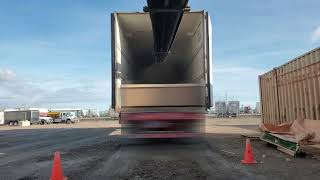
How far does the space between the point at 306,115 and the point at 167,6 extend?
6.49m

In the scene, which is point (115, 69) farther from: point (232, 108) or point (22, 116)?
point (232, 108)

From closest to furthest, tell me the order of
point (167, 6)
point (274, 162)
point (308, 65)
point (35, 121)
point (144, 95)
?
point (167, 6) < point (274, 162) < point (308, 65) < point (144, 95) < point (35, 121)

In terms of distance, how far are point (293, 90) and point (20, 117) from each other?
2946 inches

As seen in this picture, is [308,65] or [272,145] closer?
[308,65]

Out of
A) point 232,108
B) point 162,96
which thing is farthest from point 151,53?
point 232,108

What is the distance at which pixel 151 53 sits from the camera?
17.0 meters

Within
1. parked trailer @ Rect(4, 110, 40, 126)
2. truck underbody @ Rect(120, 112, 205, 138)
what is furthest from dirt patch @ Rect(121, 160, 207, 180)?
parked trailer @ Rect(4, 110, 40, 126)

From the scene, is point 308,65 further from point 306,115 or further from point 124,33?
point 124,33

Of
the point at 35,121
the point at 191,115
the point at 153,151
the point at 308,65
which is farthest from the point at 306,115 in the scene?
the point at 35,121

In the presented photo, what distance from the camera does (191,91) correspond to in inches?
583

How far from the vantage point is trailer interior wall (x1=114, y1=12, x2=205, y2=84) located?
15.0m

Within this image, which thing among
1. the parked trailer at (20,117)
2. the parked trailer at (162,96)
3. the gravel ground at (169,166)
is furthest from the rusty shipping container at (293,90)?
the parked trailer at (20,117)

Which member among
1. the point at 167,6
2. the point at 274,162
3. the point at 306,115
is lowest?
the point at 274,162

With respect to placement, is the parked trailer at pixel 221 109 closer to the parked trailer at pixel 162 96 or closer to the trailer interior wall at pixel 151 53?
the trailer interior wall at pixel 151 53
